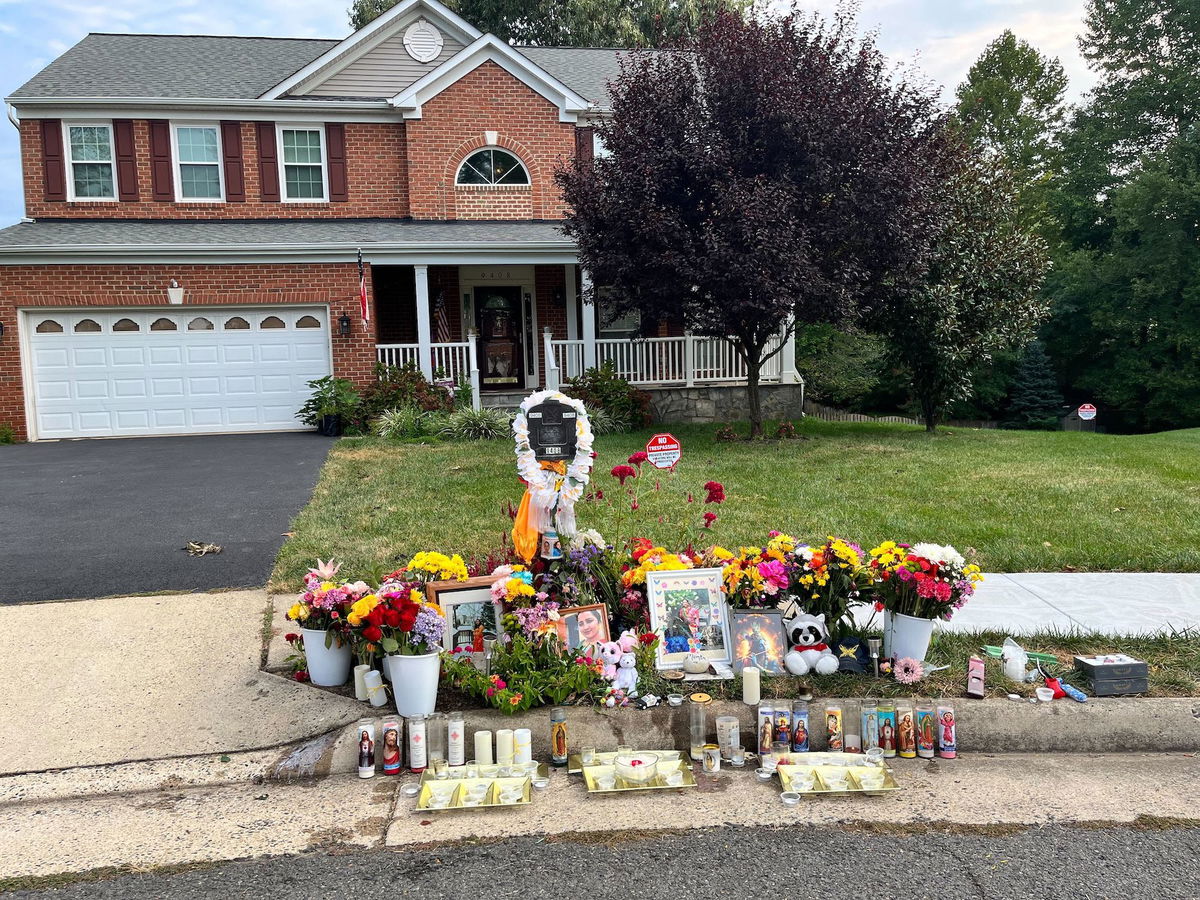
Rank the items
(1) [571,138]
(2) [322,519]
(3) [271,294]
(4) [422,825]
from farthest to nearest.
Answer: (1) [571,138] → (3) [271,294] → (2) [322,519] → (4) [422,825]

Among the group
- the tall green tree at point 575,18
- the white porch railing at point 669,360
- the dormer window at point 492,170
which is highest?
the tall green tree at point 575,18

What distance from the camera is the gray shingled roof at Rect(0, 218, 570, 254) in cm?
1507

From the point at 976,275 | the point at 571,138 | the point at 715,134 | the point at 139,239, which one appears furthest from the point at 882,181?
the point at 139,239

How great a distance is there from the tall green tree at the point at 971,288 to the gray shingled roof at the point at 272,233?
20.4 ft

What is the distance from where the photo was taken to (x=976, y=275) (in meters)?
14.5

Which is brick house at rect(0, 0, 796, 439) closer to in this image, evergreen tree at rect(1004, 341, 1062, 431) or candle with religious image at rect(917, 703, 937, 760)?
candle with religious image at rect(917, 703, 937, 760)

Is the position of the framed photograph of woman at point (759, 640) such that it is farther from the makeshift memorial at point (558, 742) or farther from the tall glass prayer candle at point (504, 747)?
the tall glass prayer candle at point (504, 747)

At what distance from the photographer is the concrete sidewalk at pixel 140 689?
4.09 metres

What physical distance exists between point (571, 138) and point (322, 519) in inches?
482

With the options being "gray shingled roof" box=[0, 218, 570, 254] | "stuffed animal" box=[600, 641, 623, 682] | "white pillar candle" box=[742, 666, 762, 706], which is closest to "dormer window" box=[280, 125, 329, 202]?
"gray shingled roof" box=[0, 218, 570, 254]

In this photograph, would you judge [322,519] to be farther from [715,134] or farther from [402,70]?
[402,70]

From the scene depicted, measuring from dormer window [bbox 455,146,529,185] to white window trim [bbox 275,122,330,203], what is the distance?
254cm

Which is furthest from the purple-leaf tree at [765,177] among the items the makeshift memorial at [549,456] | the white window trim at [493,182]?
the makeshift memorial at [549,456]

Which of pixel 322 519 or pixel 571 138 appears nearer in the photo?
pixel 322 519
